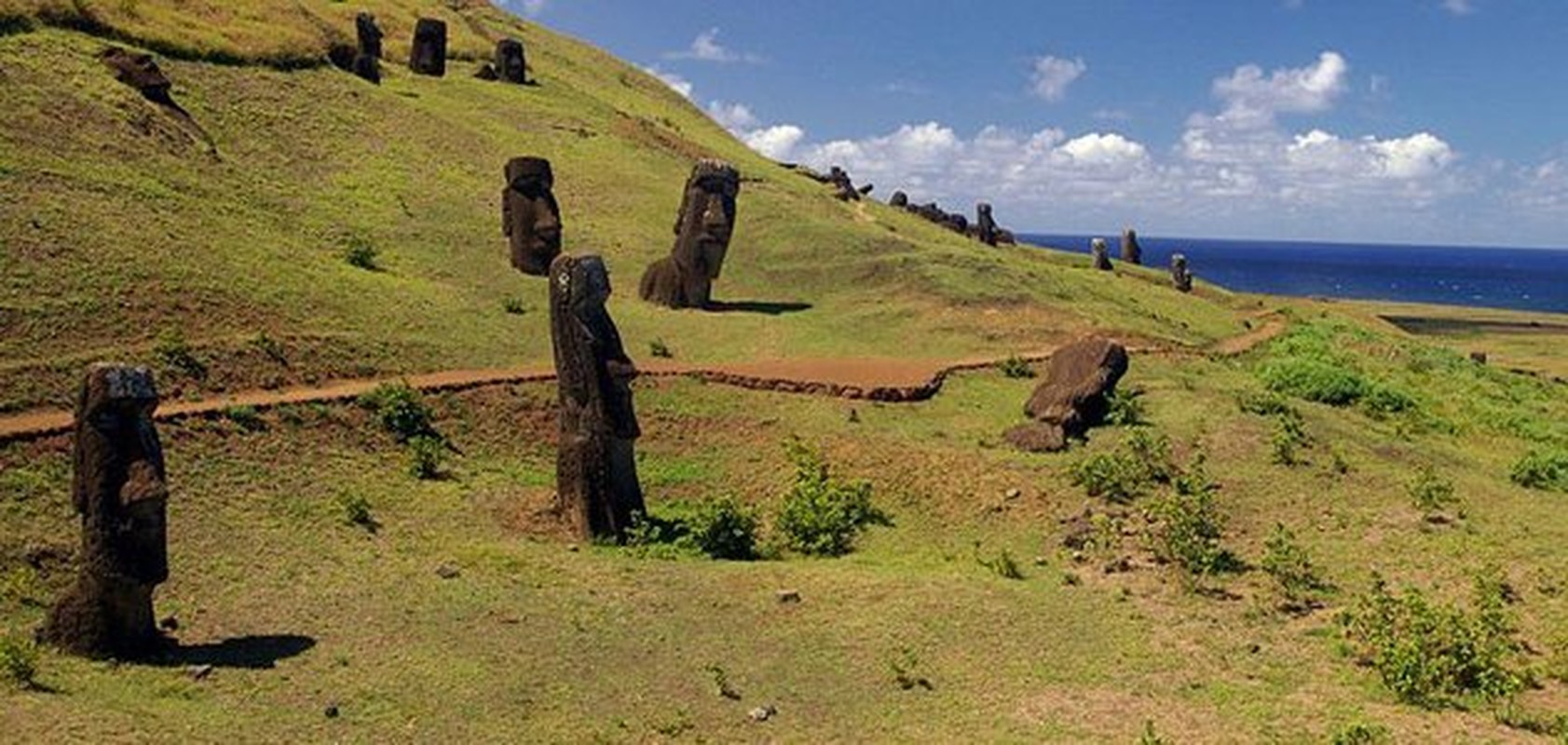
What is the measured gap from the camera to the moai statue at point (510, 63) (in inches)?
2430

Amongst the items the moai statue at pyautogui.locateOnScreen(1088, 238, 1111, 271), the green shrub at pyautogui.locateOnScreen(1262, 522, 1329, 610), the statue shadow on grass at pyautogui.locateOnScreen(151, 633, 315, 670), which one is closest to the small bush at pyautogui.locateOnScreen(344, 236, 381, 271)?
the statue shadow on grass at pyautogui.locateOnScreen(151, 633, 315, 670)

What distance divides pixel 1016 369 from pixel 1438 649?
57.2 ft

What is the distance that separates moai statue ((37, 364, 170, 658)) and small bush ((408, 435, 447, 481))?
24.8 feet

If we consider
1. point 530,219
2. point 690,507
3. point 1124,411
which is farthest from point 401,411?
point 530,219

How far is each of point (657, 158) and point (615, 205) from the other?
8.92 m

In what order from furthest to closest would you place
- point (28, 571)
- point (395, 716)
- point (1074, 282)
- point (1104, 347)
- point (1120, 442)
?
point (1074, 282)
point (1104, 347)
point (1120, 442)
point (28, 571)
point (395, 716)

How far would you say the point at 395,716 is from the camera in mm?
13266

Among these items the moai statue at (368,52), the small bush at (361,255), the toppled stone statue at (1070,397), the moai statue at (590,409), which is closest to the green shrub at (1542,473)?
the toppled stone statue at (1070,397)

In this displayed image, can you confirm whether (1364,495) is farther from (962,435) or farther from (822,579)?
(822,579)

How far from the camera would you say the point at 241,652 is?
1466cm

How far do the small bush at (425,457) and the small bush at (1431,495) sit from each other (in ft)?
51.9

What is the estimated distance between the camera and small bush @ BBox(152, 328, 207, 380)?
2305 cm

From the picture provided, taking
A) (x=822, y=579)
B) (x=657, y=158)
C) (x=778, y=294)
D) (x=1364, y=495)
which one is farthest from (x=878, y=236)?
(x=822, y=579)

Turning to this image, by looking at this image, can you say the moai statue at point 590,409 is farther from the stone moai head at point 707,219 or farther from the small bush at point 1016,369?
the stone moai head at point 707,219
